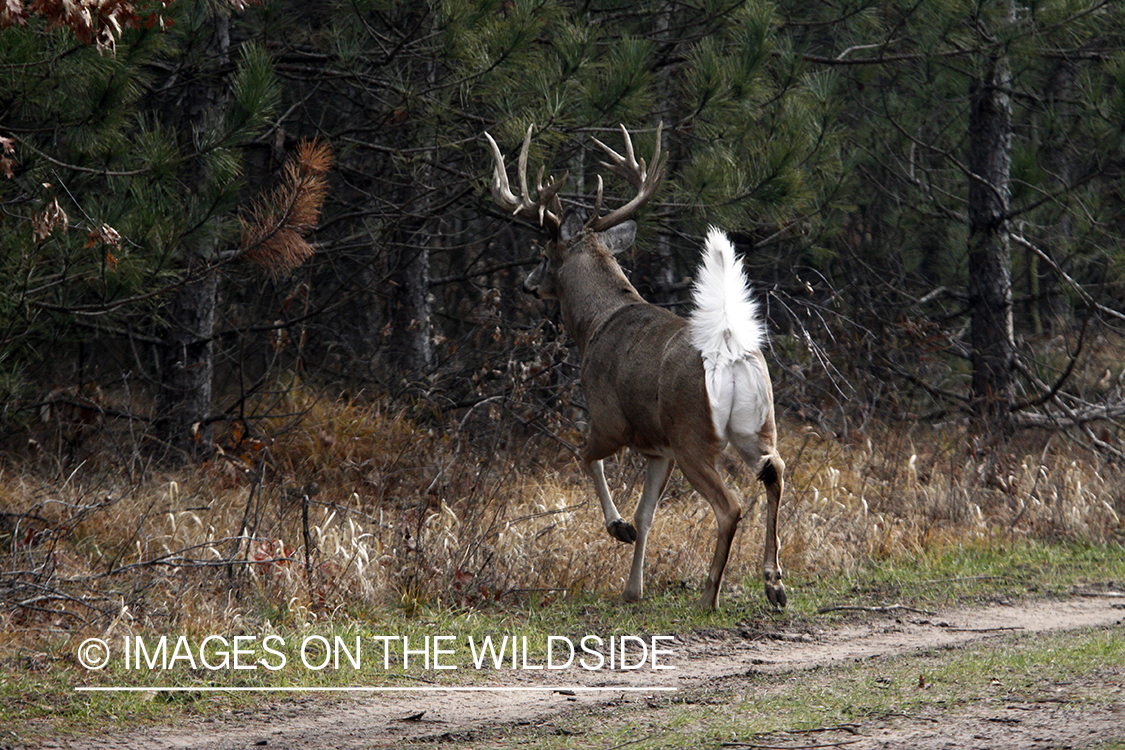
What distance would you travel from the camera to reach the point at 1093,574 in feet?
29.5

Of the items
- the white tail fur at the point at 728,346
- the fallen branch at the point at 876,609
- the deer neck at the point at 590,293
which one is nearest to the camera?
the white tail fur at the point at 728,346

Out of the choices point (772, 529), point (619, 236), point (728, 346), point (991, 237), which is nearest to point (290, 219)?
point (619, 236)

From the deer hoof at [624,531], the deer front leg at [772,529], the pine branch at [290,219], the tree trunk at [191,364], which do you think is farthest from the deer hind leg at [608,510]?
the tree trunk at [191,364]

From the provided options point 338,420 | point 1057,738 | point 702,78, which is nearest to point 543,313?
point 338,420

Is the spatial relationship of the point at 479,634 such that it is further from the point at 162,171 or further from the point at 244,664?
the point at 162,171

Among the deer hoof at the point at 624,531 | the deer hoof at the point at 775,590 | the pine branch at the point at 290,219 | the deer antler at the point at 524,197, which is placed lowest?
the deer hoof at the point at 775,590

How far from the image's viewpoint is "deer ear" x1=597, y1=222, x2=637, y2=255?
8812mm

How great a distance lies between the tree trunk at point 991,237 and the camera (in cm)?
1292

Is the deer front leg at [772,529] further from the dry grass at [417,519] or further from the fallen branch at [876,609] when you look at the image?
the dry grass at [417,519]

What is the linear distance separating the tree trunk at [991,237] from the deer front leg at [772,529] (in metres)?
6.45

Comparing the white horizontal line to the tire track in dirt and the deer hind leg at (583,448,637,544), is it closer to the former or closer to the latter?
the tire track in dirt

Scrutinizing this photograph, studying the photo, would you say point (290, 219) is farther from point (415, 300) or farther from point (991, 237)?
point (991, 237)

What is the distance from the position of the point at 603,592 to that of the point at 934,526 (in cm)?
330

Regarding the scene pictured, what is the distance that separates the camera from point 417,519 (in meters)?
8.05
